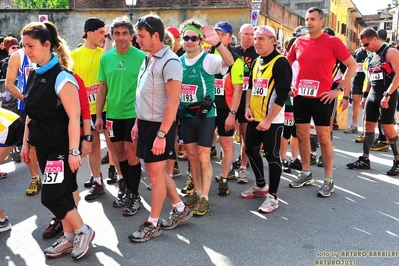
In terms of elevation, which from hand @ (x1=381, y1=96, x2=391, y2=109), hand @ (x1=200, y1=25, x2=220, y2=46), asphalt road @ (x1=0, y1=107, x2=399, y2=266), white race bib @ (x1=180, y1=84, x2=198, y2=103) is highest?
hand @ (x1=200, y1=25, x2=220, y2=46)

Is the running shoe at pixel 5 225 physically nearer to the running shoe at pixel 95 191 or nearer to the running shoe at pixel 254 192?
the running shoe at pixel 95 191

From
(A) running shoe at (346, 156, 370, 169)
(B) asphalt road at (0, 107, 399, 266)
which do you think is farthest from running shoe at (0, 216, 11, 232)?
(A) running shoe at (346, 156, 370, 169)

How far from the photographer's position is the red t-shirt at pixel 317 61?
4.38 meters

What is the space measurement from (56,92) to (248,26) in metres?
3.24

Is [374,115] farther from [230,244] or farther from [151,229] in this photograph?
[151,229]

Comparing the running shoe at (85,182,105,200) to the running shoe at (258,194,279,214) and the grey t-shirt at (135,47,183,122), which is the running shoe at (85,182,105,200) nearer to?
the grey t-shirt at (135,47,183,122)

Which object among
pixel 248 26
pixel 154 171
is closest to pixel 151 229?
pixel 154 171

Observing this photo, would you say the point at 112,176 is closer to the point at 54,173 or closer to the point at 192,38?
the point at 54,173

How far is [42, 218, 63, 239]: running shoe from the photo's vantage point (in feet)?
11.5

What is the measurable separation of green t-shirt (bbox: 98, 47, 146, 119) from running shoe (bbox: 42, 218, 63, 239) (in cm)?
124

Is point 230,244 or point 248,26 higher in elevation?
point 248,26

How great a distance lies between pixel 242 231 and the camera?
143 inches

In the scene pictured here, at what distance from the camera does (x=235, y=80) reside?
4.21m

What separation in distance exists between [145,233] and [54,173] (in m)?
1.05
